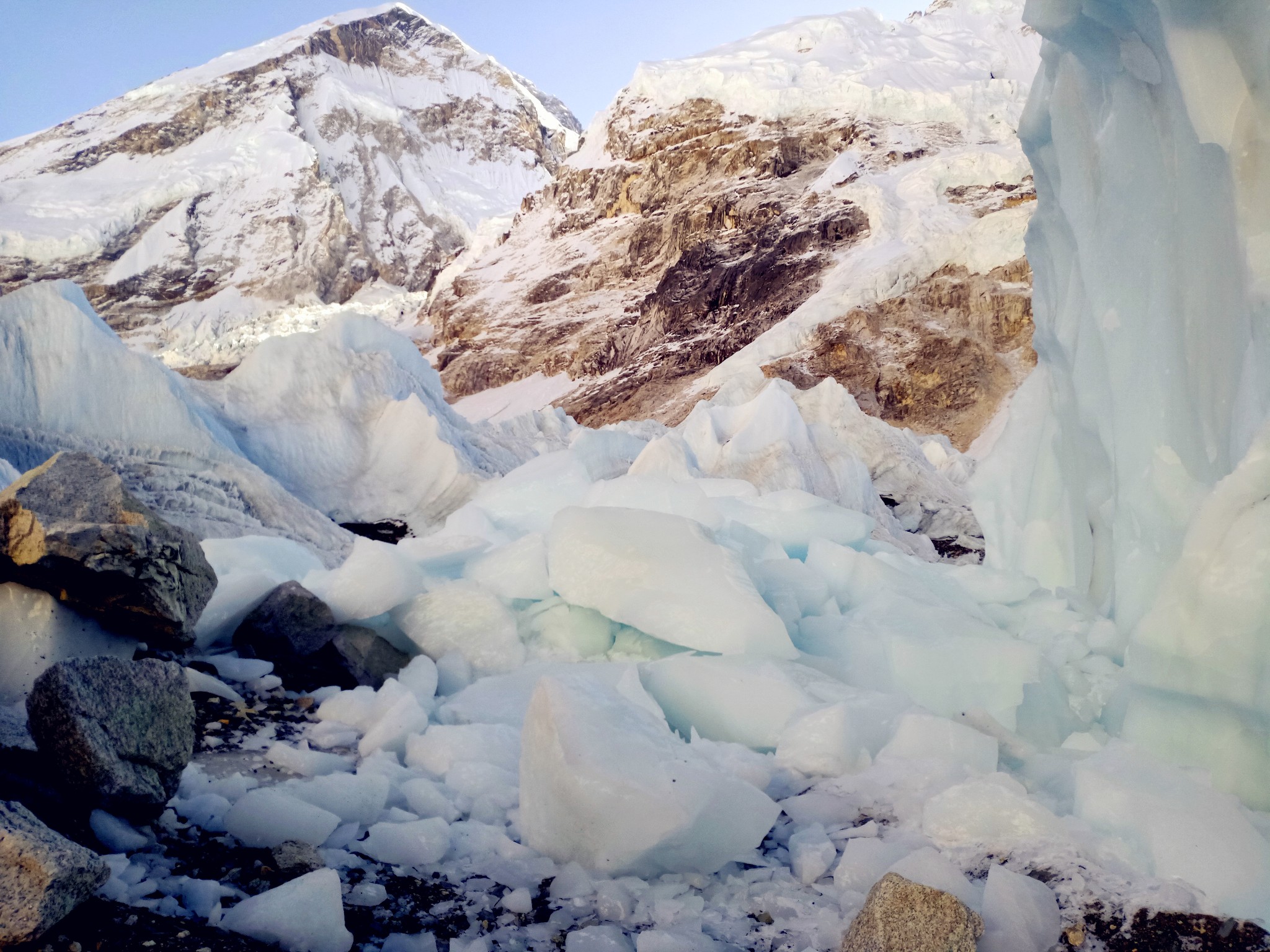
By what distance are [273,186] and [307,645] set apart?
5219 centimetres

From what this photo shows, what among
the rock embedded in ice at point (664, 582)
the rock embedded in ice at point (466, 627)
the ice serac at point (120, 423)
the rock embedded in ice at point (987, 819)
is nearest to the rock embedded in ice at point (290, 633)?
the rock embedded in ice at point (466, 627)

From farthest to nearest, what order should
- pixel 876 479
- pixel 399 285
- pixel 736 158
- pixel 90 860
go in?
pixel 399 285
pixel 736 158
pixel 876 479
pixel 90 860

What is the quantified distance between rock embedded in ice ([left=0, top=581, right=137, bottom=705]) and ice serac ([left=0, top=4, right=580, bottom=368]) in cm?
3938

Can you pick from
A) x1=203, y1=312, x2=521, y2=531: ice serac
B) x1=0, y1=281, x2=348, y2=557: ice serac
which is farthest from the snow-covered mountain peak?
x1=0, y1=281, x2=348, y2=557: ice serac

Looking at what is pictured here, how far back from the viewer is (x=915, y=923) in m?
1.58

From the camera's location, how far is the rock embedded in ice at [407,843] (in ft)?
6.56

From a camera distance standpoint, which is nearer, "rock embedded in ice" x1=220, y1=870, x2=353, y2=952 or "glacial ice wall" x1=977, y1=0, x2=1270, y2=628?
"rock embedded in ice" x1=220, y1=870, x2=353, y2=952

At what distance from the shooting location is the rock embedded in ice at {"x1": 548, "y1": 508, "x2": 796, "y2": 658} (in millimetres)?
3391

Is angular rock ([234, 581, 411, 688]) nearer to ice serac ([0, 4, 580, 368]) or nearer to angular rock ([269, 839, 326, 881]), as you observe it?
angular rock ([269, 839, 326, 881])

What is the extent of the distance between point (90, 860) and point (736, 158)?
39247mm

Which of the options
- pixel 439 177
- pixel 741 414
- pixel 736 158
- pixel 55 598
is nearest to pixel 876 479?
pixel 741 414

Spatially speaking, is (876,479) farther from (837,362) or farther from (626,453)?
(837,362)

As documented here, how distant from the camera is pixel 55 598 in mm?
2508

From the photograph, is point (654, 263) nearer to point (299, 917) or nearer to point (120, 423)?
point (120, 423)
